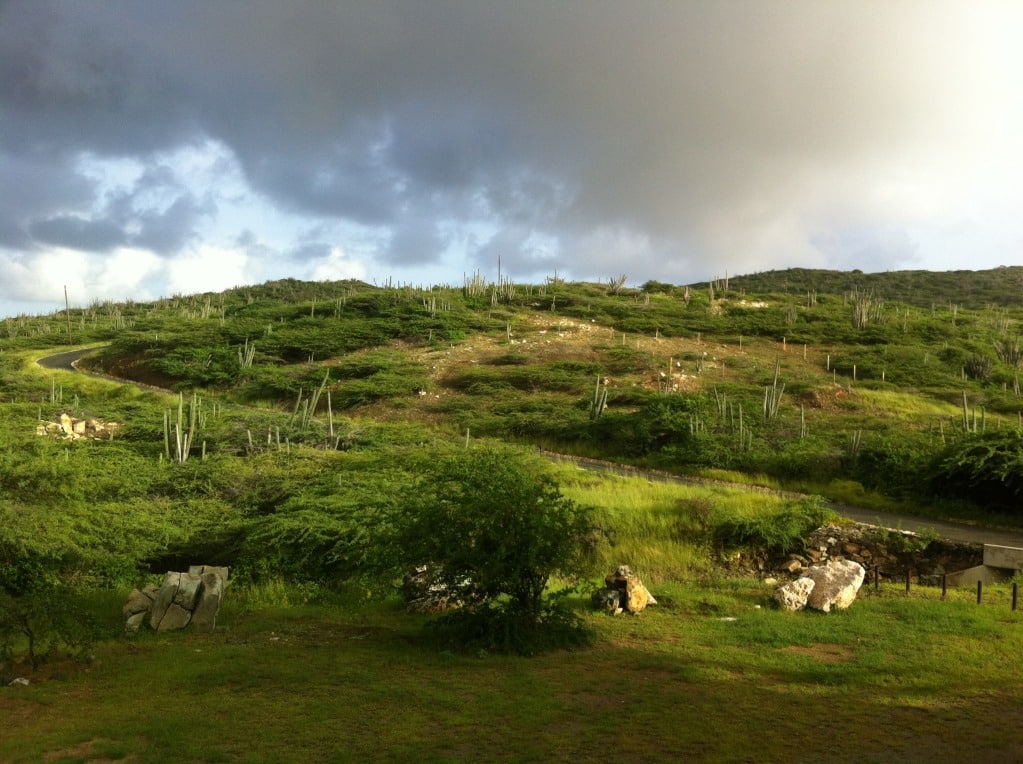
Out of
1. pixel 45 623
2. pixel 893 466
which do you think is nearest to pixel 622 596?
pixel 45 623

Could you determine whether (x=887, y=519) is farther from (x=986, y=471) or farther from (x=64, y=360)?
(x=64, y=360)

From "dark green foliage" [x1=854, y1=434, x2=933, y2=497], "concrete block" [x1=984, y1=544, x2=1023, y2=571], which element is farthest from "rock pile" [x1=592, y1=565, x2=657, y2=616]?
"dark green foliage" [x1=854, y1=434, x2=933, y2=497]

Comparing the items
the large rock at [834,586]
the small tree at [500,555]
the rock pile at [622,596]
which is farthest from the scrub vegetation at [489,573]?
the large rock at [834,586]

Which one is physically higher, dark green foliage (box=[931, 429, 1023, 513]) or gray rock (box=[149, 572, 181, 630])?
dark green foliage (box=[931, 429, 1023, 513])

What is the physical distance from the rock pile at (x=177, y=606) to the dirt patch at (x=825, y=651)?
25.2ft

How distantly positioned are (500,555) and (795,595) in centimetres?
525

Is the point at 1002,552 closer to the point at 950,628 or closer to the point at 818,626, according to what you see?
the point at 950,628

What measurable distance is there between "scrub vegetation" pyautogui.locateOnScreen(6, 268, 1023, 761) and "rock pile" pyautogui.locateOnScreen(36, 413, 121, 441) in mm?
701

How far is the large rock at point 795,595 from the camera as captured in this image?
12391 millimetres

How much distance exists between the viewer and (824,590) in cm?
1236

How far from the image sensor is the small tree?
10.2m

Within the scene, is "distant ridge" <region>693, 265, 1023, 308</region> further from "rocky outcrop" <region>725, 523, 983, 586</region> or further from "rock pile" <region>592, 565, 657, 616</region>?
"rock pile" <region>592, 565, 657, 616</region>

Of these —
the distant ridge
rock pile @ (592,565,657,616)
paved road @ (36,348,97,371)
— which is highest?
the distant ridge

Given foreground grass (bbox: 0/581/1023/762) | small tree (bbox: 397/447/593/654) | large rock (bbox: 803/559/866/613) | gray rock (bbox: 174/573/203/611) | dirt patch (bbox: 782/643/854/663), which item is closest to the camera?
foreground grass (bbox: 0/581/1023/762)
